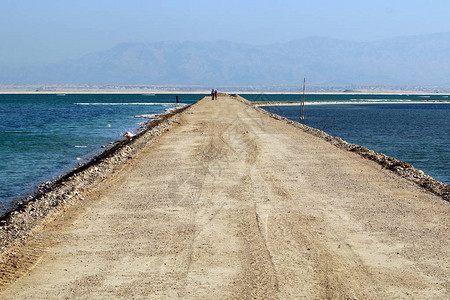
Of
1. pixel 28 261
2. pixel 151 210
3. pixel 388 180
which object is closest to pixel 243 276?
pixel 28 261

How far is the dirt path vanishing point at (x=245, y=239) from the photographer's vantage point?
24.5 feet

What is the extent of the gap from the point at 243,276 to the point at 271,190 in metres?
5.74

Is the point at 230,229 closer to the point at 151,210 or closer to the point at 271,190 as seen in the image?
the point at 151,210

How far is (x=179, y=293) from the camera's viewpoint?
23.7ft

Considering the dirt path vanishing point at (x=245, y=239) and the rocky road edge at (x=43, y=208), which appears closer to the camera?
the dirt path vanishing point at (x=245, y=239)

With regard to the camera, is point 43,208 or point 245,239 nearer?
point 245,239

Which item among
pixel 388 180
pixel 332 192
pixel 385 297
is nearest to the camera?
pixel 385 297

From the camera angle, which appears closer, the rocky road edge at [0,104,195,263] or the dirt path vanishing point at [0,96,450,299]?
the dirt path vanishing point at [0,96,450,299]

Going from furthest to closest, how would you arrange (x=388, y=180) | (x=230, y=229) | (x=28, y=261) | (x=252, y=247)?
(x=388, y=180)
(x=230, y=229)
(x=252, y=247)
(x=28, y=261)

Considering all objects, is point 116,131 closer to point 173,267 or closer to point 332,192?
point 332,192

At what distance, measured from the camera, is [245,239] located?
9.42 m

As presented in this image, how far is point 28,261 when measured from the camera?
8398mm

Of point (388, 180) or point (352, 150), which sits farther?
point (352, 150)

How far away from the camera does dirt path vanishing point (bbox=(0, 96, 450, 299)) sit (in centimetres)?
746
